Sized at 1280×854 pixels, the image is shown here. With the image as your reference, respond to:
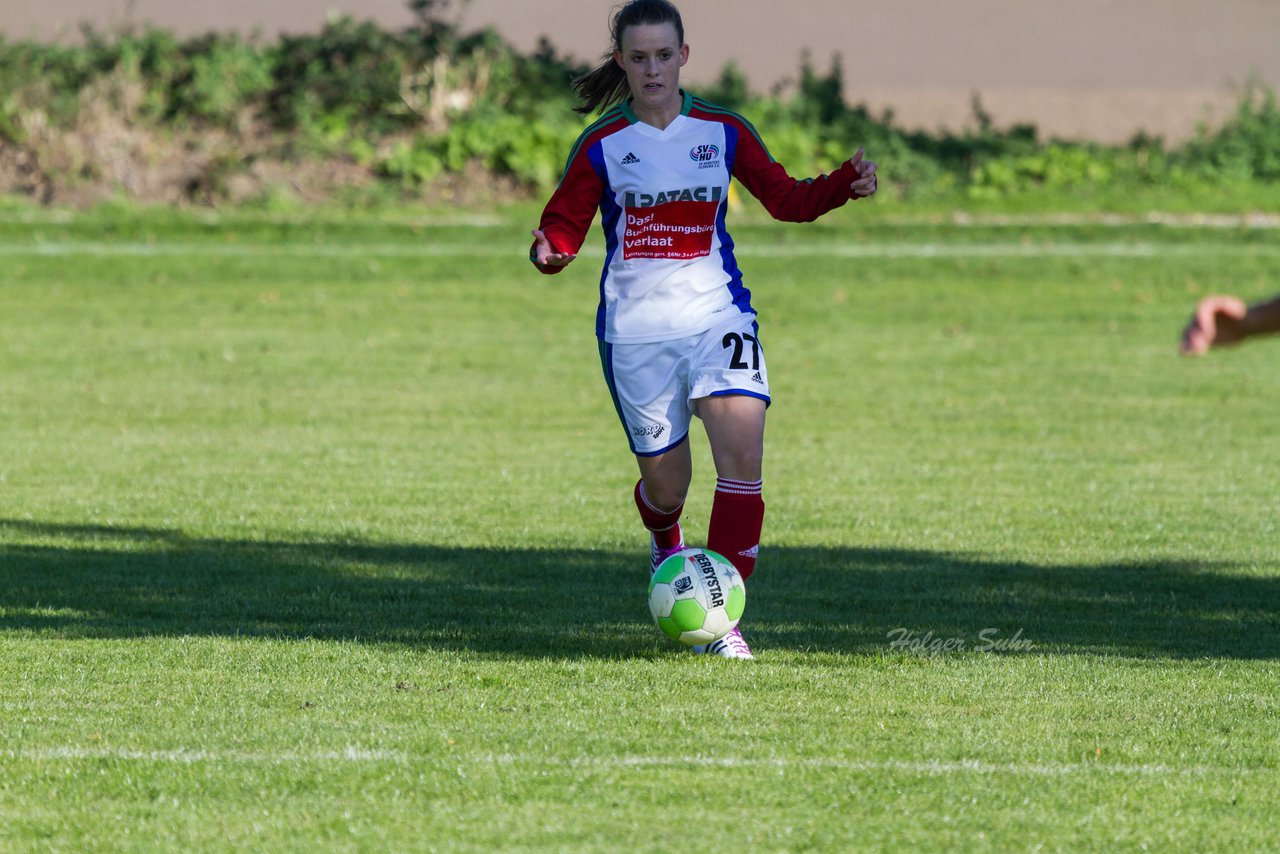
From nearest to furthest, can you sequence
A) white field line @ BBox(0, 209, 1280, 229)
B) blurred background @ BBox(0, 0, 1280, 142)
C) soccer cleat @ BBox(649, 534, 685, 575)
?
1. soccer cleat @ BBox(649, 534, 685, 575)
2. white field line @ BBox(0, 209, 1280, 229)
3. blurred background @ BBox(0, 0, 1280, 142)

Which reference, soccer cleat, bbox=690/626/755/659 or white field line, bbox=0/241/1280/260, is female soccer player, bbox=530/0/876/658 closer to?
soccer cleat, bbox=690/626/755/659

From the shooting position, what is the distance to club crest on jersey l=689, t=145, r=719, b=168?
6.56m

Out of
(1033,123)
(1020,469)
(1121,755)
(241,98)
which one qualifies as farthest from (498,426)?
(1033,123)

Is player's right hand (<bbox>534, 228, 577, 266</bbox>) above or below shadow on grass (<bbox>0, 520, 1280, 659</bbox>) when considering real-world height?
above

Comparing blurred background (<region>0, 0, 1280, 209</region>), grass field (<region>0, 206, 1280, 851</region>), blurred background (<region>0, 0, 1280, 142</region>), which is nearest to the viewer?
grass field (<region>0, 206, 1280, 851</region>)

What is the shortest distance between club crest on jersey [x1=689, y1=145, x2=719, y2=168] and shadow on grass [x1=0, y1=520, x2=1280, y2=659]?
169 cm

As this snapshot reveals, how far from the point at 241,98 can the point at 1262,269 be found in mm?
13779

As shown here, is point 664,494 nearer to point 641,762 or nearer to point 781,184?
point 781,184

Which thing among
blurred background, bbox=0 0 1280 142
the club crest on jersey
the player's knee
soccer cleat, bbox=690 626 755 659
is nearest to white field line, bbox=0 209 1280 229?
blurred background, bbox=0 0 1280 142

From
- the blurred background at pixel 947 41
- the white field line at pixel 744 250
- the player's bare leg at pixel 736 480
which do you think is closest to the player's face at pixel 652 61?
the player's bare leg at pixel 736 480

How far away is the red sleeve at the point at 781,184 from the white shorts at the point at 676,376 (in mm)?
411

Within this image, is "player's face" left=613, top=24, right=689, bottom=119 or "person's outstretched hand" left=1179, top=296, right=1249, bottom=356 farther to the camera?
"player's face" left=613, top=24, right=689, bottom=119

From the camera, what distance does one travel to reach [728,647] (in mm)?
6359

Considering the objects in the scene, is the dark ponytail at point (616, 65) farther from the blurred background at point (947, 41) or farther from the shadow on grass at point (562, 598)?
the blurred background at point (947, 41)
